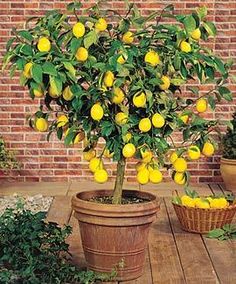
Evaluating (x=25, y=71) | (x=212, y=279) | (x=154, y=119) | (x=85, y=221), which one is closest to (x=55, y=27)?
(x=25, y=71)

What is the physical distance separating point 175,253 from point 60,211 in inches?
56.3

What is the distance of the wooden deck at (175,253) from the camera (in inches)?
174

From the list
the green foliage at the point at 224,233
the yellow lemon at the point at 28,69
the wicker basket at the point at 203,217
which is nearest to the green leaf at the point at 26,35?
the yellow lemon at the point at 28,69

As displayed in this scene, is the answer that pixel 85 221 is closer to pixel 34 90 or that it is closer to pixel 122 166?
pixel 122 166

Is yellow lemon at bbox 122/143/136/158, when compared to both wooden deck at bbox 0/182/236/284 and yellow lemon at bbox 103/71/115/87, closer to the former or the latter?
yellow lemon at bbox 103/71/115/87

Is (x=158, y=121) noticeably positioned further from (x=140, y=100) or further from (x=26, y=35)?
(x=26, y=35)

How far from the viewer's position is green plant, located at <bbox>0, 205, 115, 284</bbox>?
165 inches

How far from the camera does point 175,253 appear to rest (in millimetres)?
4883

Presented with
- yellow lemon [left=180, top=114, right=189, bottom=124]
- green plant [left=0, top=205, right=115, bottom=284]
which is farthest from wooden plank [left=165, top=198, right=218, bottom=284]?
yellow lemon [left=180, top=114, right=189, bottom=124]

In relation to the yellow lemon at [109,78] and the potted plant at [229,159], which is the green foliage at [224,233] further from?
the yellow lemon at [109,78]

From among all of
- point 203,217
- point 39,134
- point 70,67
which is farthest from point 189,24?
point 39,134

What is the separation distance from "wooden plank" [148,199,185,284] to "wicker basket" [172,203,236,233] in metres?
0.14

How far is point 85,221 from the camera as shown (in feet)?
13.9

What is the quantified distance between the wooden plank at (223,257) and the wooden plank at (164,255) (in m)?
0.20
